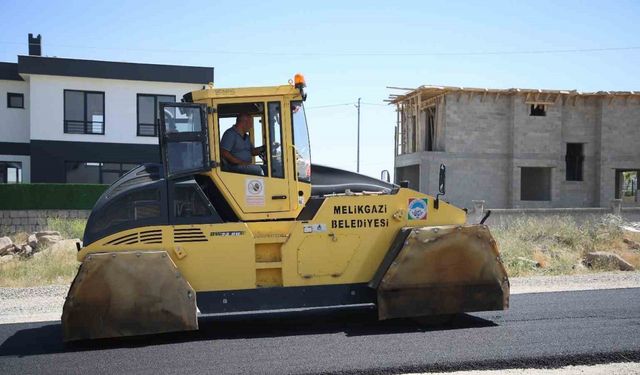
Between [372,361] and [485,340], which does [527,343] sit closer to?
[485,340]

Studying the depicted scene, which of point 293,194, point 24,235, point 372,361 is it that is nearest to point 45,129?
point 24,235

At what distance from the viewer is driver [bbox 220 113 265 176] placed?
23.9 ft

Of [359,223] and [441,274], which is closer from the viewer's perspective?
[441,274]

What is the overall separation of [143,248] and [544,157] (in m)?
27.8

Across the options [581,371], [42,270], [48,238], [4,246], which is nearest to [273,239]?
[581,371]

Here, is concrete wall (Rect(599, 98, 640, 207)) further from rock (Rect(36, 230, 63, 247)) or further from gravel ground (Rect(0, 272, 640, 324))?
rock (Rect(36, 230, 63, 247))

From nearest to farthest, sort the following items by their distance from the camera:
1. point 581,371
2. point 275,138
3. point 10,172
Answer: point 581,371 < point 275,138 < point 10,172

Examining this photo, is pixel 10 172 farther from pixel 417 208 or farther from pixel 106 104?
pixel 417 208

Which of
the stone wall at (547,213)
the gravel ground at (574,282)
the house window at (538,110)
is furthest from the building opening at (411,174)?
the gravel ground at (574,282)

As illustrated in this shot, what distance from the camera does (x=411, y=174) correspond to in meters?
32.9

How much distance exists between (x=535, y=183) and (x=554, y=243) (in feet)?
51.9

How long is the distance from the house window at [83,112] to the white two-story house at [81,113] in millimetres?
42

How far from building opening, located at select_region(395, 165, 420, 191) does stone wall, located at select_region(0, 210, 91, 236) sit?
1622 cm

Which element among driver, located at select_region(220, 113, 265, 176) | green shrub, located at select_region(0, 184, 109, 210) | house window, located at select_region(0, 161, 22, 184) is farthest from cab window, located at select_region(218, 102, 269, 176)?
house window, located at select_region(0, 161, 22, 184)
